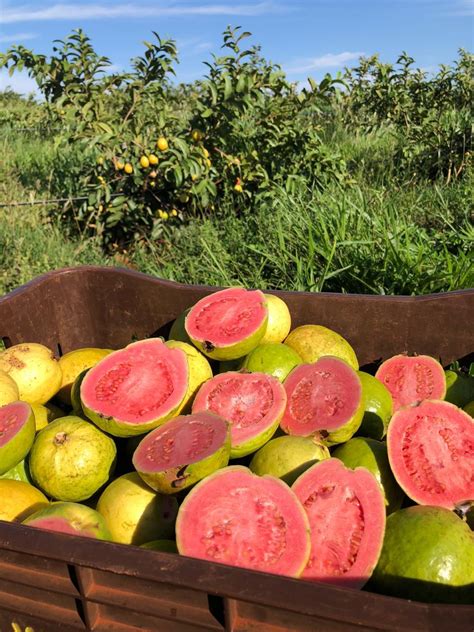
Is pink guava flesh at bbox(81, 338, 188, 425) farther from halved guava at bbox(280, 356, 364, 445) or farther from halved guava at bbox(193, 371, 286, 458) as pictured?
halved guava at bbox(280, 356, 364, 445)

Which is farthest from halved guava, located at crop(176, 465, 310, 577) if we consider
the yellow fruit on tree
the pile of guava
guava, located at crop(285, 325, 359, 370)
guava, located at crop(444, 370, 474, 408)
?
the yellow fruit on tree

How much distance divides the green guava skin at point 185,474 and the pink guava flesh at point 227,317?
549 millimetres

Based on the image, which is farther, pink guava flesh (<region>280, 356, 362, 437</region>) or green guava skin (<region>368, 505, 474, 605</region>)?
pink guava flesh (<region>280, 356, 362, 437</region>)

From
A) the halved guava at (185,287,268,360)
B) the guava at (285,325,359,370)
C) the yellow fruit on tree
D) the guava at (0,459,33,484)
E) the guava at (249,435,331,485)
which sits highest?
the yellow fruit on tree

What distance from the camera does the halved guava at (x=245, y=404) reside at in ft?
5.40

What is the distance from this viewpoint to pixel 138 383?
5.99ft

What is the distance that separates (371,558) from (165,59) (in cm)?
431

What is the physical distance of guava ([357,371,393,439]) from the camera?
188cm

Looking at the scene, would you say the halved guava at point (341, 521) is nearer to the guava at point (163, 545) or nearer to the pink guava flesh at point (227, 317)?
the guava at point (163, 545)

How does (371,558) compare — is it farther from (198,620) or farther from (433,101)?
(433,101)

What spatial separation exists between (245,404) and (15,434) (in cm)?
61

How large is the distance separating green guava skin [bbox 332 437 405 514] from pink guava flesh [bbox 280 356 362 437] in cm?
7

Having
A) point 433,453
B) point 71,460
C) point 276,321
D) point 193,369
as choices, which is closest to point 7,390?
point 71,460

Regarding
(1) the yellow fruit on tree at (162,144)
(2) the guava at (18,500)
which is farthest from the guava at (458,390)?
(1) the yellow fruit on tree at (162,144)
